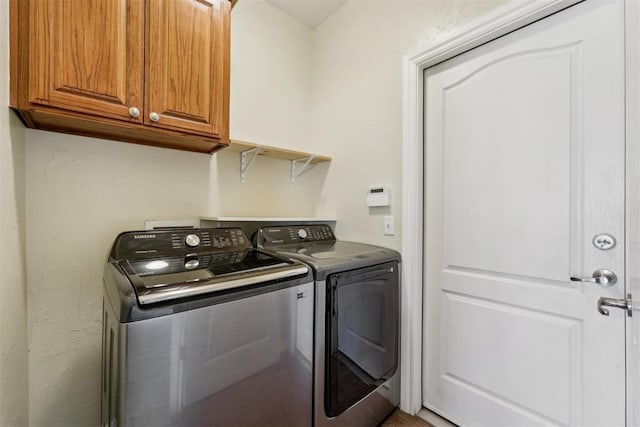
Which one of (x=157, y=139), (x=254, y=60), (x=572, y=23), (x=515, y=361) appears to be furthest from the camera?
(x=254, y=60)

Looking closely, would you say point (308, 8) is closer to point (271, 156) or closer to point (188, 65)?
point (271, 156)

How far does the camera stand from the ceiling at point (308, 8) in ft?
6.77

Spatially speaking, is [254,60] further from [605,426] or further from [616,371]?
[605,426]

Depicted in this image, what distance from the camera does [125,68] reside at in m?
1.12

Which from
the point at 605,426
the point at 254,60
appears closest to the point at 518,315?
the point at 605,426

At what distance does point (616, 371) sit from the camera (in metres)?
1.06

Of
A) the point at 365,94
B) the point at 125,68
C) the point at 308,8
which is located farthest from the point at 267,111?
the point at 125,68

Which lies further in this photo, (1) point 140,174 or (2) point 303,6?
(2) point 303,6

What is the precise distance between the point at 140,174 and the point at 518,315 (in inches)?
81.6

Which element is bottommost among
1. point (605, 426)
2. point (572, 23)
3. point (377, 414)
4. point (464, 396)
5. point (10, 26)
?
point (377, 414)

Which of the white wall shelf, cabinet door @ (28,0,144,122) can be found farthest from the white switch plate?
cabinet door @ (28,0,144,122)

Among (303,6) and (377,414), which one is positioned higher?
(303,6)

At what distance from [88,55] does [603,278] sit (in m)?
2.17

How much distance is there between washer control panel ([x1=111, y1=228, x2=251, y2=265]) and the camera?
125cm
